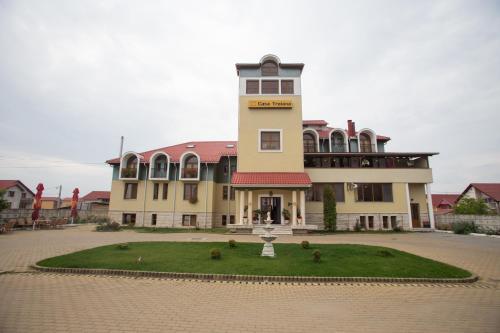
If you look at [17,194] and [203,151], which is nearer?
[203,151]

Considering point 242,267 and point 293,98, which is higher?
point 293,98

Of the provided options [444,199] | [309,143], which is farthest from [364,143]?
[444,199]

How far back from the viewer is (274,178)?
22.2 m

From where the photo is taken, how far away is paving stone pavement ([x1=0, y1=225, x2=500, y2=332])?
460 cm

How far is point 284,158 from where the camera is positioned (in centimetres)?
2350

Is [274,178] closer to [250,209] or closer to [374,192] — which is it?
[250,209]

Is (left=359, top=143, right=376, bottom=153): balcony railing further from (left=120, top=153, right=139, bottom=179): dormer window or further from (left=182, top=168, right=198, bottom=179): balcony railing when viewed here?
(left=120, top=153, right=139, bottom=179): dormer window

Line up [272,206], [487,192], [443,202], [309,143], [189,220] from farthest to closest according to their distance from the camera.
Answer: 1. [443,202]
2. [487,192]
3. [309,143]
4. [189,220]
5. [272,206]

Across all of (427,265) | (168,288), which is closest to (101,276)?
(168,288)

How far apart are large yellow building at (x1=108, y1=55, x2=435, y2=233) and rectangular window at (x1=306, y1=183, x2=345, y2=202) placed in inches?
3.8

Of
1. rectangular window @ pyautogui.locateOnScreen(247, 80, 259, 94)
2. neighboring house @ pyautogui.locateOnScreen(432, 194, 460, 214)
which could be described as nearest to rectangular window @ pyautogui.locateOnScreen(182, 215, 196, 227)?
rectangular window @ pyautogui.locateOnScreen(247, 80, 259, 94)

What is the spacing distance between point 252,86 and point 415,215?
2057cm

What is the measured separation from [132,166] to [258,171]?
13.7 meters

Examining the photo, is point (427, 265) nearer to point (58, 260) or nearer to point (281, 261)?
point (281, 261)
